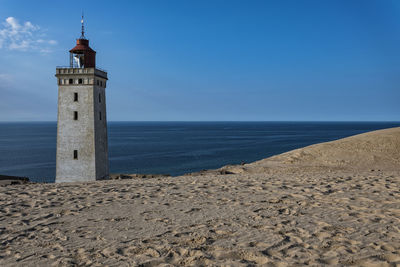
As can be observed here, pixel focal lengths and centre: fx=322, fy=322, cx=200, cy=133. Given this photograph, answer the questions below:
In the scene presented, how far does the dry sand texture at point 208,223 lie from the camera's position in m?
6.05

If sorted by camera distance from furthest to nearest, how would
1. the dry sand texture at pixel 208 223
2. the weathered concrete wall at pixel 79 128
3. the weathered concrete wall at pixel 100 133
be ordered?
the weathered concrete wall at pixel 100 133 → the weathered concrete wall at pixel 79 128 → the dry sand texture at pixel 208 223

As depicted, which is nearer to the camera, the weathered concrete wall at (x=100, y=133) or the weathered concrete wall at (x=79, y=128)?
the weathered concrete wall at (x=79, y=128)

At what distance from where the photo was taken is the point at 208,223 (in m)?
7.97

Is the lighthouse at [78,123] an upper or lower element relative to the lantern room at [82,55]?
lower

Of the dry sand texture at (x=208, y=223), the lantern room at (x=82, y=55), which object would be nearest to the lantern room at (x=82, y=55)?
the lantern room at (x=82, y=55)

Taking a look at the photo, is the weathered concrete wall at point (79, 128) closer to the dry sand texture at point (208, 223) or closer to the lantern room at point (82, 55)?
the lantern room at point (82, 55)

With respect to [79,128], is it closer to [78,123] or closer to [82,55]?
[78,123]

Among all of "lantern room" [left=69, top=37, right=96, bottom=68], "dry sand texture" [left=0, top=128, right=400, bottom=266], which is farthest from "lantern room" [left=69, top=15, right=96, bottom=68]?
"dry sand texture" [left=0, top=128, right=400, bottom=266]

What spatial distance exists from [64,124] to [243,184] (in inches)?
805

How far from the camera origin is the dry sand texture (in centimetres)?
605

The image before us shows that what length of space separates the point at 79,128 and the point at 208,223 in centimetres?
2252

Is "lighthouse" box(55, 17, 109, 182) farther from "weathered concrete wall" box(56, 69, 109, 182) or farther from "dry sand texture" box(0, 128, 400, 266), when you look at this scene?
"dry sand texture" box(0, 128, 400, 266)

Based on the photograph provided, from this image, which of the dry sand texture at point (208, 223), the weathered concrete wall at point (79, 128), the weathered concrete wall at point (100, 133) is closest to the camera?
the dry sand texture at point (208, 223)

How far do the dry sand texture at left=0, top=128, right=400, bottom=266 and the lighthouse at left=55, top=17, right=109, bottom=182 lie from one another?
1537 centimetres
